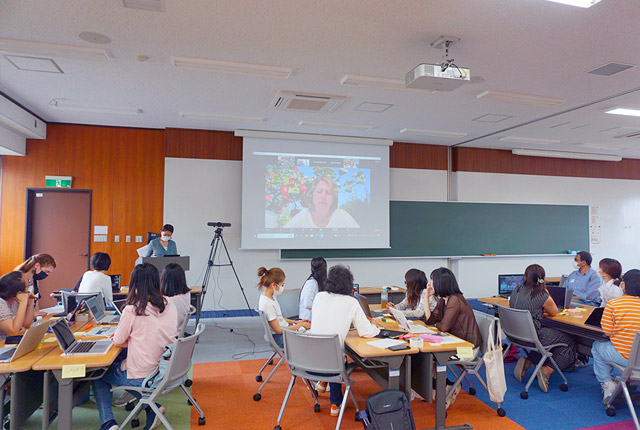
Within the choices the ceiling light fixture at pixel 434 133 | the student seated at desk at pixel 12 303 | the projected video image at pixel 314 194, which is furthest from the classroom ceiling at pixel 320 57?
the student seated at desk at pixel 12 303

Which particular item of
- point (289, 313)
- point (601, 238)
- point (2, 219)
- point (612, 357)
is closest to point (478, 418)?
point (612, 357)

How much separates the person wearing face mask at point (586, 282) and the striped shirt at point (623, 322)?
2159mm

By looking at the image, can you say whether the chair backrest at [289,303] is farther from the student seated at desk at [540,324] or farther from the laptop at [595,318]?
the laptop at [595,318]

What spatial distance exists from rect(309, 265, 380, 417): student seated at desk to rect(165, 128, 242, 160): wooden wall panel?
15.0ft

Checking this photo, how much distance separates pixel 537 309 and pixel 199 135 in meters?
5.75

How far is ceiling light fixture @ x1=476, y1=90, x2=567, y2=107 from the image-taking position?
17.0 feet

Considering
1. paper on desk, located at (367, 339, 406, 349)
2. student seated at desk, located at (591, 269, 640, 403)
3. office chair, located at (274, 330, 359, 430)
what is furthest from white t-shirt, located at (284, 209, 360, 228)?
student seated at desk, located at (591, 269, 640, 403)

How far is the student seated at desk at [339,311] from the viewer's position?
10.4 ft

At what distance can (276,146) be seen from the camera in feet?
23.5

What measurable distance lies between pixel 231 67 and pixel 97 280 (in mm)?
2585

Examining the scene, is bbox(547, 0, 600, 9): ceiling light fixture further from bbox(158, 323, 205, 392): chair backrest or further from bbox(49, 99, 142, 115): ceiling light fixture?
bbox(49, 99, 142, 115): ceiling light fixture

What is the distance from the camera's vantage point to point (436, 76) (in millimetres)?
3566

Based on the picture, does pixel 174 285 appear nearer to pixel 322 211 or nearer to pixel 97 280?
pixel 97 280

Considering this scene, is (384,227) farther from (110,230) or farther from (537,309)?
(110,230)
